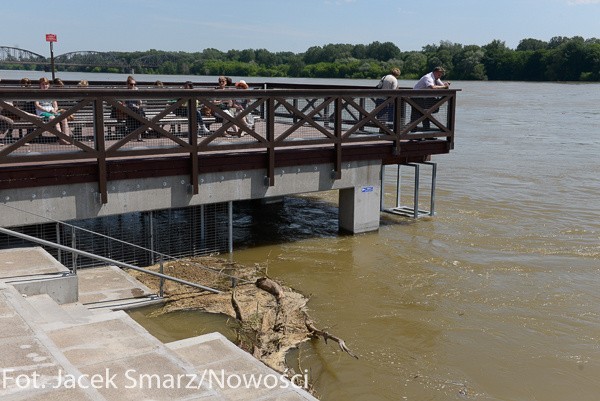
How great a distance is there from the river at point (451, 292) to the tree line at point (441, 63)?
71631 mm

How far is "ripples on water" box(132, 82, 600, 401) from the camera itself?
719 centimetres

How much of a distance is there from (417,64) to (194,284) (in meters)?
89.0

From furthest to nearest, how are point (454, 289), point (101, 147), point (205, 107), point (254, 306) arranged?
point (205, 107)
point (454, 289)
point (101, 147)
point (254, 306)

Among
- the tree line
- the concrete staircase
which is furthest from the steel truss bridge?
the concrete staircase

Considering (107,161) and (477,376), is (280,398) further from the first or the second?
(107,161)

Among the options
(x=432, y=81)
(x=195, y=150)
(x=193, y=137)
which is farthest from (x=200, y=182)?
(x=432, y=81)

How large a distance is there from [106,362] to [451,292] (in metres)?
5.78

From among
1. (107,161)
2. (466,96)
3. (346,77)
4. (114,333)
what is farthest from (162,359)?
(346,77)

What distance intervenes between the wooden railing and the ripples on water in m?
1.74

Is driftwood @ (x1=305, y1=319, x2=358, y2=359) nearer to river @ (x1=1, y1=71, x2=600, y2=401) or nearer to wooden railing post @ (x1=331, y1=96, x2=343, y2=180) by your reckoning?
river @ (x1=1, y1=71, x2=600, y2=401)

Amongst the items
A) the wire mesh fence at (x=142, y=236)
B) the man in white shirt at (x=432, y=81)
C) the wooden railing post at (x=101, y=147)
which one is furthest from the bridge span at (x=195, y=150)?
the wire mesh fence at (x=142, y=236)

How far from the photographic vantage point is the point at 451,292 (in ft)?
32.6

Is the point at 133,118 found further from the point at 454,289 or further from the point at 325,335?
the point at 454,289

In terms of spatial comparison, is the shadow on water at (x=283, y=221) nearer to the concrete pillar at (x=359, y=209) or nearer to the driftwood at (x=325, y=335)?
the concrete pillar at (x=359, y=209)
